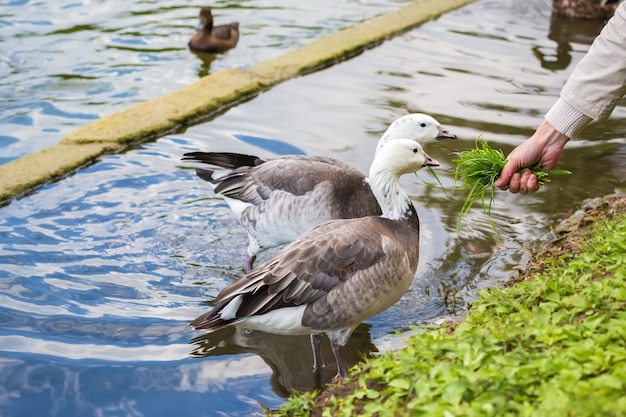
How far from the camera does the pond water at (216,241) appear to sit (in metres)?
5.29

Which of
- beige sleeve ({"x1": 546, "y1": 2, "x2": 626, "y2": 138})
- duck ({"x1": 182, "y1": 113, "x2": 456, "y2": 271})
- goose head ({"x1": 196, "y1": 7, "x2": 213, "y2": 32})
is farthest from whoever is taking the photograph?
goose head ({"x1": 196, "y1": 7, "x2": 213, "y2": 32})

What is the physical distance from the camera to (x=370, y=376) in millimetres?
4109

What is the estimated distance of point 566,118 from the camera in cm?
503

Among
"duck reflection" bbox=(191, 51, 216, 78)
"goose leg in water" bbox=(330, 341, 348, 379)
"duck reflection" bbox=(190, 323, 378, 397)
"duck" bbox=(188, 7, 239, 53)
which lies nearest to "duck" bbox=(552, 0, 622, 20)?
"duck" bbox=(188, 7, 239, 53)

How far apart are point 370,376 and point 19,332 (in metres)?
2.66

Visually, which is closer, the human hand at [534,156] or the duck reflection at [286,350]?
the human hand at [534,156]

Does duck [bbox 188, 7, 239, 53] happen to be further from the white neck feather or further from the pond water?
the white neck feather

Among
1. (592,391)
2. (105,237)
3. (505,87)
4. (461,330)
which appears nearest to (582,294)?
(461,330)

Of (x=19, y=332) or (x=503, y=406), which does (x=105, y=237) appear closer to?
(x=19, y=332)

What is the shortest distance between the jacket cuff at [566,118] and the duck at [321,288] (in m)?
1.22

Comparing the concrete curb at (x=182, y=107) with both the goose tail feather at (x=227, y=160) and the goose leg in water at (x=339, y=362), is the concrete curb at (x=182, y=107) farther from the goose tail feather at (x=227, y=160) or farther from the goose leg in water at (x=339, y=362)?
the goose leg in water at (x=339, y=362)

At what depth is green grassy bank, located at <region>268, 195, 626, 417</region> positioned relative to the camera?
3.42 metres

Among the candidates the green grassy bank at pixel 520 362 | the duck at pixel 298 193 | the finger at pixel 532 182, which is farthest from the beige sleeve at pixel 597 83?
the duck at pixel 298 193

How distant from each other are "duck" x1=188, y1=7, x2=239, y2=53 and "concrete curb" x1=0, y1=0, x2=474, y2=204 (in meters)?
1.08
